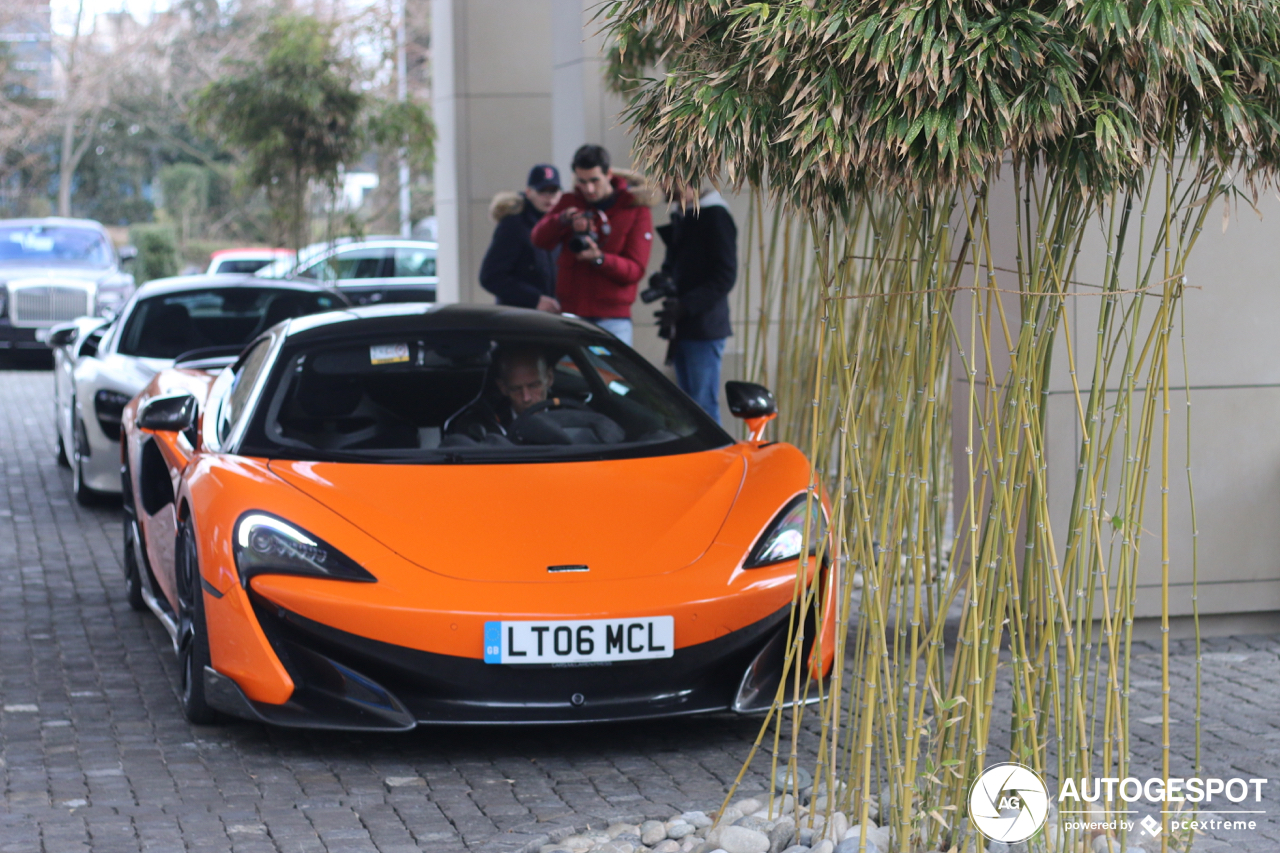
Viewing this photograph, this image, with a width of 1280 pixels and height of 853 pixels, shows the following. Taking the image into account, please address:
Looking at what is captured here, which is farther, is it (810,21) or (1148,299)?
(1148,299)

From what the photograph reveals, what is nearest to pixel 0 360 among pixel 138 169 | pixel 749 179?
pixel 749 179

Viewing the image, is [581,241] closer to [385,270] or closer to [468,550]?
[468,550]

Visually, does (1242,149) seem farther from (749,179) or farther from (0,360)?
(0,360)

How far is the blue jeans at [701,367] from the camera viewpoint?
25.2ft

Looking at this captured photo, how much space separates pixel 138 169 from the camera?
4444cm

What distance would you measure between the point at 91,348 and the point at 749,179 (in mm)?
7182

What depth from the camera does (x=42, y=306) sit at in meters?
19.2

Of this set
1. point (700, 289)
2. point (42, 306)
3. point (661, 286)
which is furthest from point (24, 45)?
point (700, 289)

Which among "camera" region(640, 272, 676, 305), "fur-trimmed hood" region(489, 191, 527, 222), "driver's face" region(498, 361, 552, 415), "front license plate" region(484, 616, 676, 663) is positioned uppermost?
"fur-trimmed hood" region(489, 191, 527, 222)

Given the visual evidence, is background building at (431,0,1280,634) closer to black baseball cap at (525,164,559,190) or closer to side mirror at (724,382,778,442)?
side mirror at (724,382,778,442)

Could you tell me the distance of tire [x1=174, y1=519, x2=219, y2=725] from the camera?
14.6 feet

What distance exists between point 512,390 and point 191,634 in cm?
140

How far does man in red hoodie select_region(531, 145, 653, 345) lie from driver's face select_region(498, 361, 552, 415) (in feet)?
7.94

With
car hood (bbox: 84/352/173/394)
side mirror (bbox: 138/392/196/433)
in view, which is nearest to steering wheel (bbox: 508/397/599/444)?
side mirror (bbox: 138/392/196/433)
